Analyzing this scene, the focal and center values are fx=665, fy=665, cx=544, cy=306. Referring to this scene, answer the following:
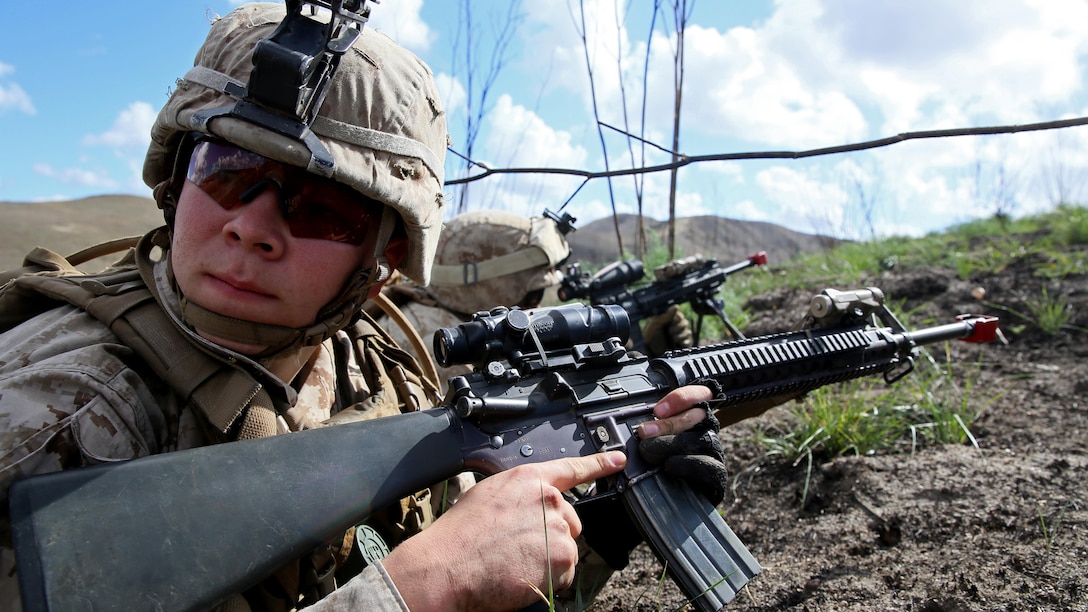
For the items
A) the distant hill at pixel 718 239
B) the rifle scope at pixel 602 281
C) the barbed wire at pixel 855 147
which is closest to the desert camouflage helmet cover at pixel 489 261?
the rifle scope at pixel 602 281

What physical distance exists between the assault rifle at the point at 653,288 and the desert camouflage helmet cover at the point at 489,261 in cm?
102

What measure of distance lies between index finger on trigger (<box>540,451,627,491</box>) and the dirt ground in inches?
21.6

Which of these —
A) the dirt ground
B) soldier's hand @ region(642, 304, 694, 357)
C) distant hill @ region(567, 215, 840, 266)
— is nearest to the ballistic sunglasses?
the dirt ground

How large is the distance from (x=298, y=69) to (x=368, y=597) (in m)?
1.24

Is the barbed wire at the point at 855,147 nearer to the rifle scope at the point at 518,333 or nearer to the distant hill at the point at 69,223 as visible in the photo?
the rifle scope at the point at 518,333

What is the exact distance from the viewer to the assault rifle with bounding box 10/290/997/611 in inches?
46.7

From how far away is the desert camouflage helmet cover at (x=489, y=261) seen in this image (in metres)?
4.61

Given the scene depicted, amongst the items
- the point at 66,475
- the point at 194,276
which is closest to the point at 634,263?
the point at 194,276

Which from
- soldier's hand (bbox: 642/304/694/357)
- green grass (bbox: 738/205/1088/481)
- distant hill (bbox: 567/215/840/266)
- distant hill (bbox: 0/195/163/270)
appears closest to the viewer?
green grass (bbox: 738/205/1088/481)

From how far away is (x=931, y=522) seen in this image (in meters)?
2.80

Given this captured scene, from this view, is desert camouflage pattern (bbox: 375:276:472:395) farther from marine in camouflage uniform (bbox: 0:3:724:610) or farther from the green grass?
marine in camouflage uniform (bbox: 0:3:724:610)

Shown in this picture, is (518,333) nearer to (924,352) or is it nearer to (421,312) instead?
(421,312)

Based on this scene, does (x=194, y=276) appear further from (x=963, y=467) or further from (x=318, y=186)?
(x=963, y=467)

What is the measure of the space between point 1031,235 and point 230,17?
8.58 metres
